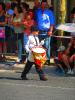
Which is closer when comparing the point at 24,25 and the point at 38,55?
the point at 38,55

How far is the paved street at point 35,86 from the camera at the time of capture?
10284 millimetres

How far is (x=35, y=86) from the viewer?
1156 centimetres

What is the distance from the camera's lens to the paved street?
1028 centimetres

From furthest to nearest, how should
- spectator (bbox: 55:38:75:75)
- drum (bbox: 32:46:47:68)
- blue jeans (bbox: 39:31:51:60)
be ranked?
blue jeans (bbox: 39:31:51:60)
spectator (bbox: 55:38:75:75)
drum (bbox: 32:46:47:68)

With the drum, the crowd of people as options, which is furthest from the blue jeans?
the drum

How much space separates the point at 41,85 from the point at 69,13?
17.8 ft

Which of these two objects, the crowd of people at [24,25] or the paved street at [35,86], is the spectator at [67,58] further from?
the crowd of people at [24,25]

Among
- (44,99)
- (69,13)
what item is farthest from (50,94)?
(69,13)

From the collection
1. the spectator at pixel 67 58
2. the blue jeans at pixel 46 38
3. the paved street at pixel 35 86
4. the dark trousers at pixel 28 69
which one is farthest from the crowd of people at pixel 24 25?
the dark trousers at pixel 28 69

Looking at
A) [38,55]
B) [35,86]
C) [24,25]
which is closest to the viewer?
[35,86]

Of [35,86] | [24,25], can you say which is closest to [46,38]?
[24,25]

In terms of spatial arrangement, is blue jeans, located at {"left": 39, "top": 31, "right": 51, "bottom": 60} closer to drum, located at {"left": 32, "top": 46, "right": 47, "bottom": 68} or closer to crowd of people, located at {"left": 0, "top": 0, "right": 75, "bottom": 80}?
crowd of people, located at {"left": 0, "top": 0, "right": 75, "bottom": 80}

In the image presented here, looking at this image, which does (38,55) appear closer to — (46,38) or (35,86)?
(35,86)

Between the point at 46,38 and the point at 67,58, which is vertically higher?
the point at 46,38
